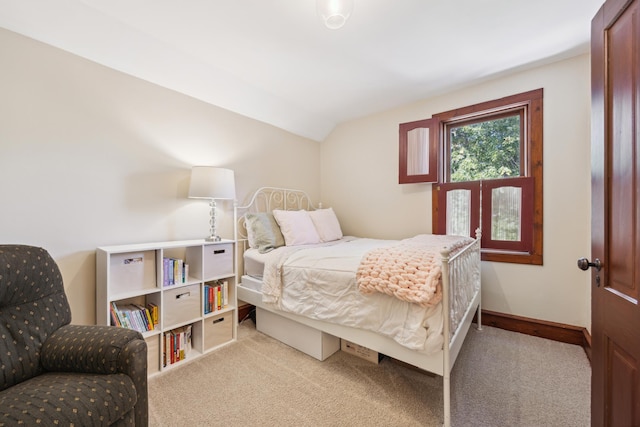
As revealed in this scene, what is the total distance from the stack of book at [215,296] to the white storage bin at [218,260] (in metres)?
0.11

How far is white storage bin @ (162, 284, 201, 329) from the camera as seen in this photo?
1.98 m

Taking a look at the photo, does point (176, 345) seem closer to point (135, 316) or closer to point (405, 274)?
point (135, 316)

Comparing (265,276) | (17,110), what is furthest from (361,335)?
(17,110)

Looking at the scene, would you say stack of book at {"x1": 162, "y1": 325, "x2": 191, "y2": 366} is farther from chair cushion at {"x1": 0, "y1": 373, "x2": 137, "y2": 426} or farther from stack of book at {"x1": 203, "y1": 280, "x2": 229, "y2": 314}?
chair cushion at {"x1": 0, "y1": 373, "x2": 137, "y2": 426}

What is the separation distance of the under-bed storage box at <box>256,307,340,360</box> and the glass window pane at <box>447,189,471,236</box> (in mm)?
1738

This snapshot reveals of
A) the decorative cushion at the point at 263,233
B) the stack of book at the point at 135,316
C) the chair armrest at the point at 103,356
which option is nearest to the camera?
the chair armrest at the point at 103,356

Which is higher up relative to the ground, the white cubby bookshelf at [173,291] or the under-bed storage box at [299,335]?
the white cubby bookshelf at [173,291]

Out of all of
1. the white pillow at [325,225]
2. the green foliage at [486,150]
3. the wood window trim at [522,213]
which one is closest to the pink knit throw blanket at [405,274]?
the wood window trim at [522,213]

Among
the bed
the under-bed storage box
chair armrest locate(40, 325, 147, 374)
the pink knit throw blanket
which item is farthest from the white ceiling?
the under-bed storage box

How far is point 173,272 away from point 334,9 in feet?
6.79

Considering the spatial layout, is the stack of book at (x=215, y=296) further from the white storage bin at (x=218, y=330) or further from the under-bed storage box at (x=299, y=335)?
the under-bed storage box at (x=299, y=335)

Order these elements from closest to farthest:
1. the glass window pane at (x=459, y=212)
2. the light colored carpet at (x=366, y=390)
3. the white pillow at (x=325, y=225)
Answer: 1. the light colored carpet at (x=366, y=390)
2. the glass window pane at (x=459, y=212)
3. the white pillow at (x=325, y=225)

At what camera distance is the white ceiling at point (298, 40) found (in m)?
1.69

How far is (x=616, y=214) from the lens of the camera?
91cm
